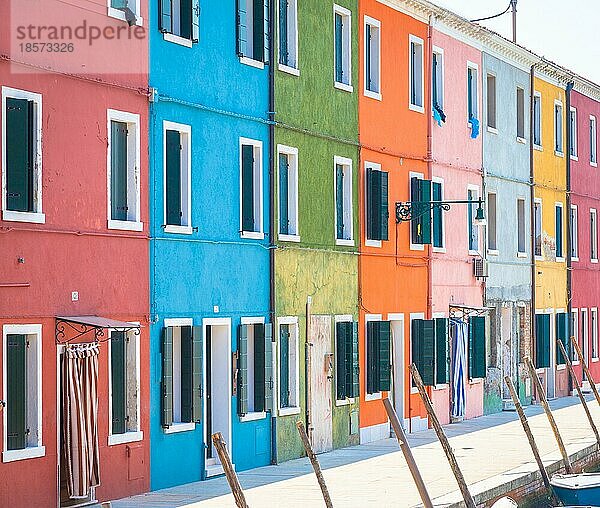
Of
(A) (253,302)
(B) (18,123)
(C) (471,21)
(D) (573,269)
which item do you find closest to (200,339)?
(A) (253,302)

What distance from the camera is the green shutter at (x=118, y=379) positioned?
19.9 meters

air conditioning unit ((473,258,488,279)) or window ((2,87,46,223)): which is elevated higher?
window ((2,87,46,223))

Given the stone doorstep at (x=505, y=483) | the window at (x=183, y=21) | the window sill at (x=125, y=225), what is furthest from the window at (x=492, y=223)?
the window sill at (x=125, y=225)

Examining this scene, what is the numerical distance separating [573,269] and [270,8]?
848 inches

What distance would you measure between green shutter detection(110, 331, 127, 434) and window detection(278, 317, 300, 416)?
5.12 metres

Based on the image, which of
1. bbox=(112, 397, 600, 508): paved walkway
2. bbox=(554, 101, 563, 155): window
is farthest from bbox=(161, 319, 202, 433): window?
bbox=(554, 101, 563, 155): window

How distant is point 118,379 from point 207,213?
3712 mm

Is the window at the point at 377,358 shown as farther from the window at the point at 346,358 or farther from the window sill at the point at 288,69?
the window sill at the point at 288,69

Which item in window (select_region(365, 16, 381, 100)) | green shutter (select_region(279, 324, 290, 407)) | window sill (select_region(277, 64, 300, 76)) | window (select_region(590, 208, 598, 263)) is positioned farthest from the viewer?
window (select_region(590, 208, 598, 263))

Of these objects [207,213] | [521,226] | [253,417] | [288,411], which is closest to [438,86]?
[521,226]

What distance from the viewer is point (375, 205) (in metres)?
29.0

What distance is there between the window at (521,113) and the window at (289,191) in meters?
15.1

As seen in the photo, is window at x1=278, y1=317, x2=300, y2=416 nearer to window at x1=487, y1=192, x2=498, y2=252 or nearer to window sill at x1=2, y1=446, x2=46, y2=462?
window sill at x1=2, y1=446, x2=46, y2=462

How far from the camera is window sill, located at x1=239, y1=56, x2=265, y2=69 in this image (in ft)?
78.0
